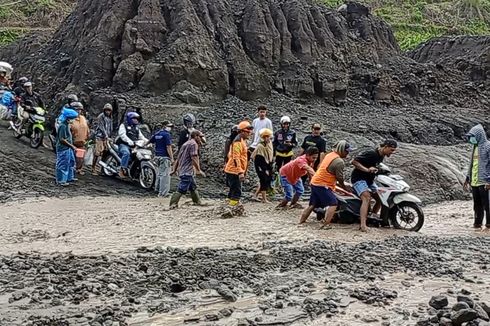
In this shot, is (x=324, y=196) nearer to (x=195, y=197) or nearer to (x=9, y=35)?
(x=195, y=197)

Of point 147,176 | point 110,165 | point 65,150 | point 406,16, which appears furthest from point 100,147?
point 406,16

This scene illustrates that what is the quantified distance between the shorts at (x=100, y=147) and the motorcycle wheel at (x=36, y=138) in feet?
7.41

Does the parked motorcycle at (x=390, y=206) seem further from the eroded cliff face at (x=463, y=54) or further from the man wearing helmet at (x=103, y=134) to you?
the eroded cliff face at (x=463, y=54)

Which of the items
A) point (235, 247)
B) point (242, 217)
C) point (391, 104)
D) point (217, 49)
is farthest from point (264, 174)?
point (391, 104)

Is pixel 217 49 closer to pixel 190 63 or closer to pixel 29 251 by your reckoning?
pixel 190 63

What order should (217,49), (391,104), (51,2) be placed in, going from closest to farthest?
(217,49) < (391,104) < (51,2)

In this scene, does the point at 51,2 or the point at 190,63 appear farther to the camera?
the point at 51,2

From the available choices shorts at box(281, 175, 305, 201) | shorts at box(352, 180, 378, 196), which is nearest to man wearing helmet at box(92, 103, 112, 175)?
shorts at box(281, 175, 305, 201)

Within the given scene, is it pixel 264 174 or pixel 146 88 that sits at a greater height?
pixel 146 88

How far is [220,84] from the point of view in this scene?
20.5 m

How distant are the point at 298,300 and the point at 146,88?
14373 mm

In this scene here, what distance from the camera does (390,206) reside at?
409 inches

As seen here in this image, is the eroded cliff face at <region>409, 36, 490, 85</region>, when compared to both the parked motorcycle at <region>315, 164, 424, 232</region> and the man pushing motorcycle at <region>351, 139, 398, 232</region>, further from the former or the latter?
the man pushing motorcycle at <region>351, 139, 398, 232</region>

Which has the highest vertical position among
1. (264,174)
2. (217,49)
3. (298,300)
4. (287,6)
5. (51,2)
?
(51,2)
